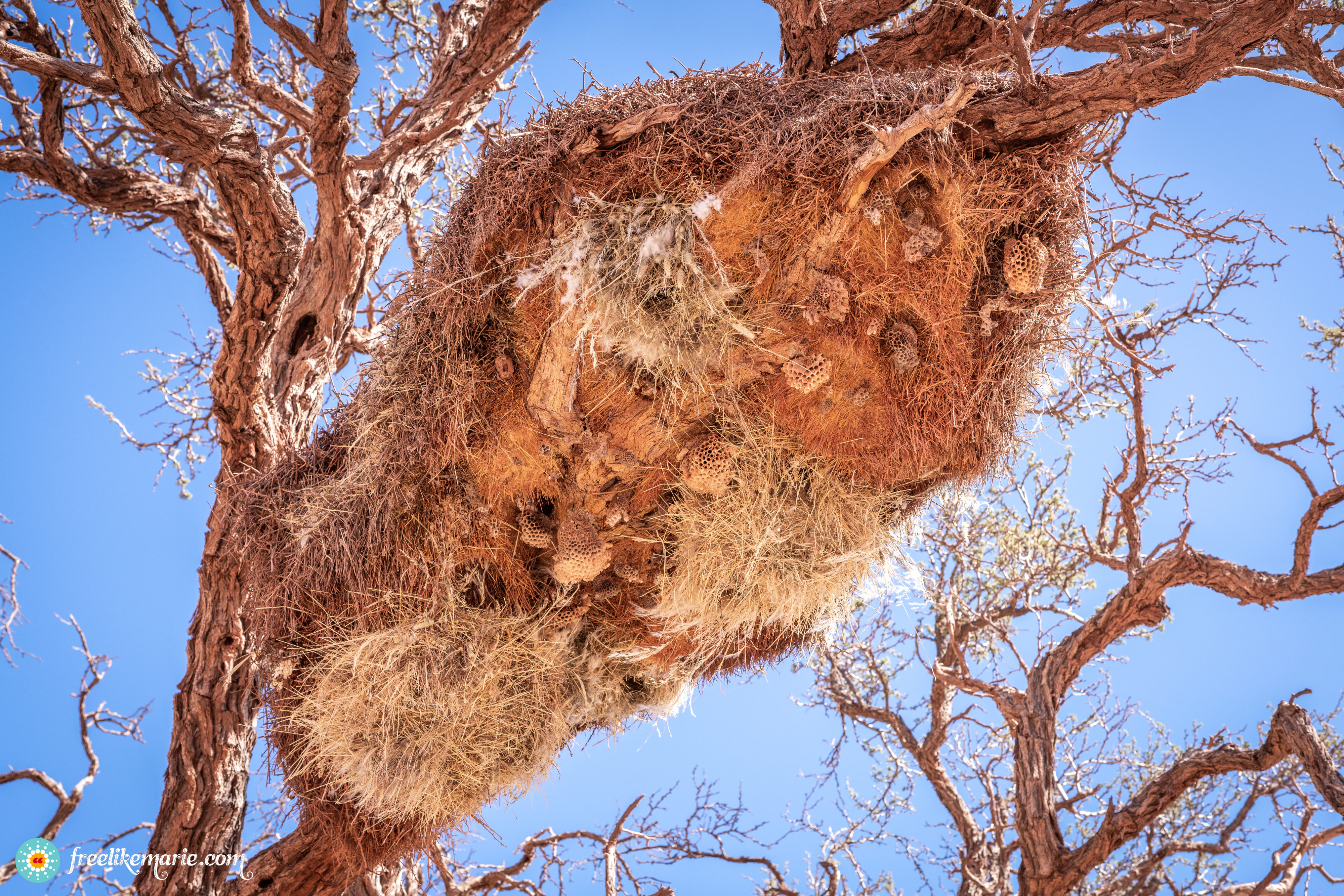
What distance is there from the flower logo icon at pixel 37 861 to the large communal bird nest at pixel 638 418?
244cm

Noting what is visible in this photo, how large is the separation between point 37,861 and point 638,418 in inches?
168

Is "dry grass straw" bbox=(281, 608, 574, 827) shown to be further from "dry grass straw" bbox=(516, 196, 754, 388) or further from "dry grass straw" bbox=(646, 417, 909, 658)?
"dry grass straw" bbox=(516, 196, 754, 388)

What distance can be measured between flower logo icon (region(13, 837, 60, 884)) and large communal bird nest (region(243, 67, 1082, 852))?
7.99 feet

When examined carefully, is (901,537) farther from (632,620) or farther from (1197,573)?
(1197,573)

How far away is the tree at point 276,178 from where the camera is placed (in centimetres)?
313

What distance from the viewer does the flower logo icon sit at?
4.46 metres

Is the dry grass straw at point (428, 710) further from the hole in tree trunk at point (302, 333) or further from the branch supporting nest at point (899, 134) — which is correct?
the branch supporting nest at point (899, 134)

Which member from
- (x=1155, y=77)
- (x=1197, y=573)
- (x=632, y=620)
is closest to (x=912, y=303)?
(x=1155, y=77)

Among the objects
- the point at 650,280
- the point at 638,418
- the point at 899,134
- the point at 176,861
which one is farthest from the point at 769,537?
the point at 176,861

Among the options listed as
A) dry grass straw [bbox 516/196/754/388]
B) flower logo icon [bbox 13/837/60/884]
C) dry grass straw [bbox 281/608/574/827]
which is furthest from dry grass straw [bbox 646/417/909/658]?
flower logo icon [bbox 13/837/60/884]

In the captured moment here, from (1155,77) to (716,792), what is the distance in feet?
12.9

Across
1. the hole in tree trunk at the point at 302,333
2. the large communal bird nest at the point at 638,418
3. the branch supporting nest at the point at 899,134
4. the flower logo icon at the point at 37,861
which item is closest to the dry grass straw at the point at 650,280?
the large communal bird nest at the point at 638,418

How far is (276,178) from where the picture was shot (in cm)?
365

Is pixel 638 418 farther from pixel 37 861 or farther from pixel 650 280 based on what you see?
pixel 37 861
